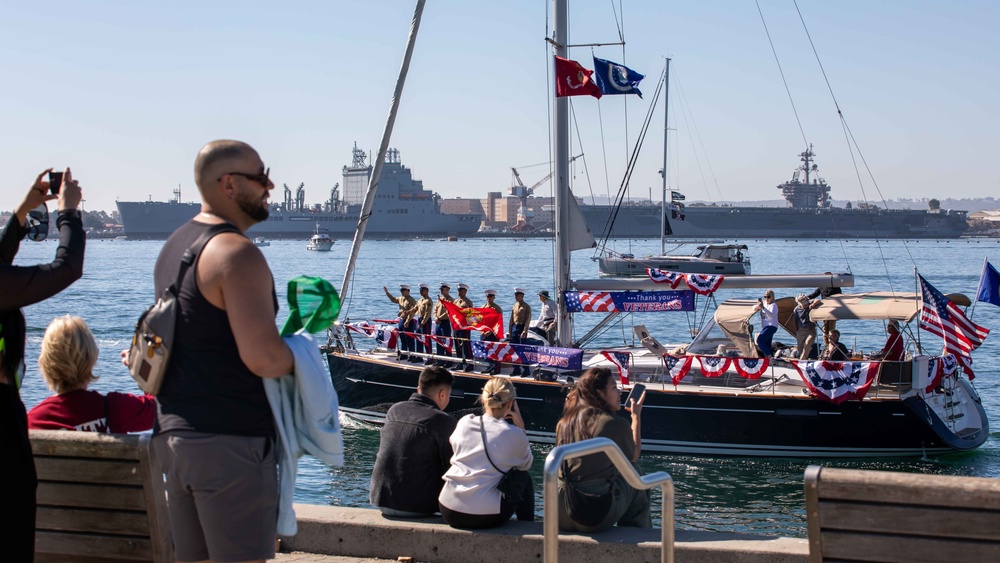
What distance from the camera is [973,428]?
1564cm

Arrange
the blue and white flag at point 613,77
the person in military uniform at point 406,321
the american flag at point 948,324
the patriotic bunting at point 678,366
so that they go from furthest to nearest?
the person in military uniform at point 406,321 < the blue and white flag at point 613,77 < the patriotic bunting at point 678,366 < the american flag at point 948,324

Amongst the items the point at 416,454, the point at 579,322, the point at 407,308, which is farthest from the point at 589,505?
the point at 579,322

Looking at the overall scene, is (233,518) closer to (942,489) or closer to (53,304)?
(942,489)

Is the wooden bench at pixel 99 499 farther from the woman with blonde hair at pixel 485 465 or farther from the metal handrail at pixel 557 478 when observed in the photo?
the woman with blonde hair at pixel 485 465

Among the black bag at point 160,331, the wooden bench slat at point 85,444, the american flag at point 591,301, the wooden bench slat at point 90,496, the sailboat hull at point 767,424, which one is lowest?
the sailboat hull at point 767,424

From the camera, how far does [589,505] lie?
5355 millimetres

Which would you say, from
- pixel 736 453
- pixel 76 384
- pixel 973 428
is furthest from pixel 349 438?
pixel 76 384

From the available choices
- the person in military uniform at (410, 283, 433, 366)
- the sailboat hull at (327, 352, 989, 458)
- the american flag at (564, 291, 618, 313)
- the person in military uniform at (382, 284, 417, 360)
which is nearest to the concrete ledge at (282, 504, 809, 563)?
the sailboat hull at (327, 352, 989, 458)

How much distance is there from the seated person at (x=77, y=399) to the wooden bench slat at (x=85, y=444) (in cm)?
30

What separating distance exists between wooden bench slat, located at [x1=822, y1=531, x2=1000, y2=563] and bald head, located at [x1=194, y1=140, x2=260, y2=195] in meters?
2.03

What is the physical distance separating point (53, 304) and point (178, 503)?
2109 inches

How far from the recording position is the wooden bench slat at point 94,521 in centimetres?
358

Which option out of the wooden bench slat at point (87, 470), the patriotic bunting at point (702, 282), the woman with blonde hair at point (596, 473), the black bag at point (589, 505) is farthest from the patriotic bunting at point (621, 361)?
the wooden bench slat at point (87, 470)

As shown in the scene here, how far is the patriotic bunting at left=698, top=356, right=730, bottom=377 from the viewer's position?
15055 mm
